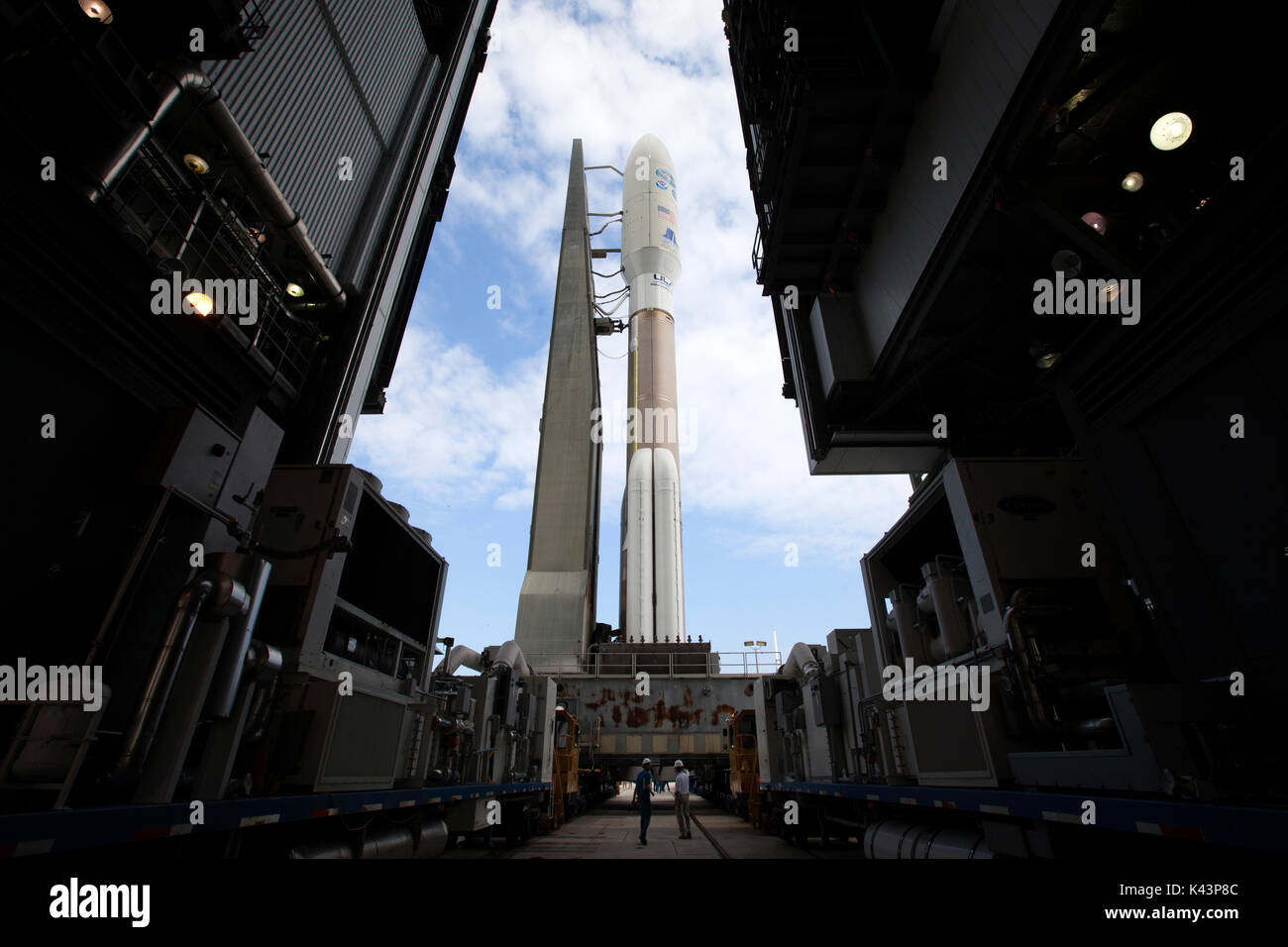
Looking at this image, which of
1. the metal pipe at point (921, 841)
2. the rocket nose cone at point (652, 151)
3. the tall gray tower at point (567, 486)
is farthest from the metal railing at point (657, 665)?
the rocket nose cone at point (652, 151)

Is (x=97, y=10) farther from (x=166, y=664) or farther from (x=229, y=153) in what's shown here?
(x=166, y=664)

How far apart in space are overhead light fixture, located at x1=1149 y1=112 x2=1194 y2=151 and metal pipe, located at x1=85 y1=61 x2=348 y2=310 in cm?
809

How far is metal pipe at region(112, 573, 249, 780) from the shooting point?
2623mm

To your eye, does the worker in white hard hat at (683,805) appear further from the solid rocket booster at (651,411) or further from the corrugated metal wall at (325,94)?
the corrugated metal wall at (325,94)

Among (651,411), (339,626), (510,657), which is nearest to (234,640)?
(339,626)

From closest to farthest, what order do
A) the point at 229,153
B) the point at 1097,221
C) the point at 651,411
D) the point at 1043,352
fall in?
the point at 1097,221
the point at 229,153
the point at 1043,352
the point at 651,411

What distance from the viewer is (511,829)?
28.2 feet

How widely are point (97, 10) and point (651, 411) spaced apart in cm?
2158

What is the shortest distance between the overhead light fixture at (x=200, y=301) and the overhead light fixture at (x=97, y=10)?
2563 millimetres

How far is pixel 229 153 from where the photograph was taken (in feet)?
22.6

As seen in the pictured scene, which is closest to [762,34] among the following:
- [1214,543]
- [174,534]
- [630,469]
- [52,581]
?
[1214,543]

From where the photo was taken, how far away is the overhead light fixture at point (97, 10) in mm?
4848

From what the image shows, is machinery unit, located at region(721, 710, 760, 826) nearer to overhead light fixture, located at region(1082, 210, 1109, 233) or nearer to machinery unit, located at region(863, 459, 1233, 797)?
machinery unit, located at region(863, 459, 1233, 797)

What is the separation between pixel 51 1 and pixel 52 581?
4.49m
